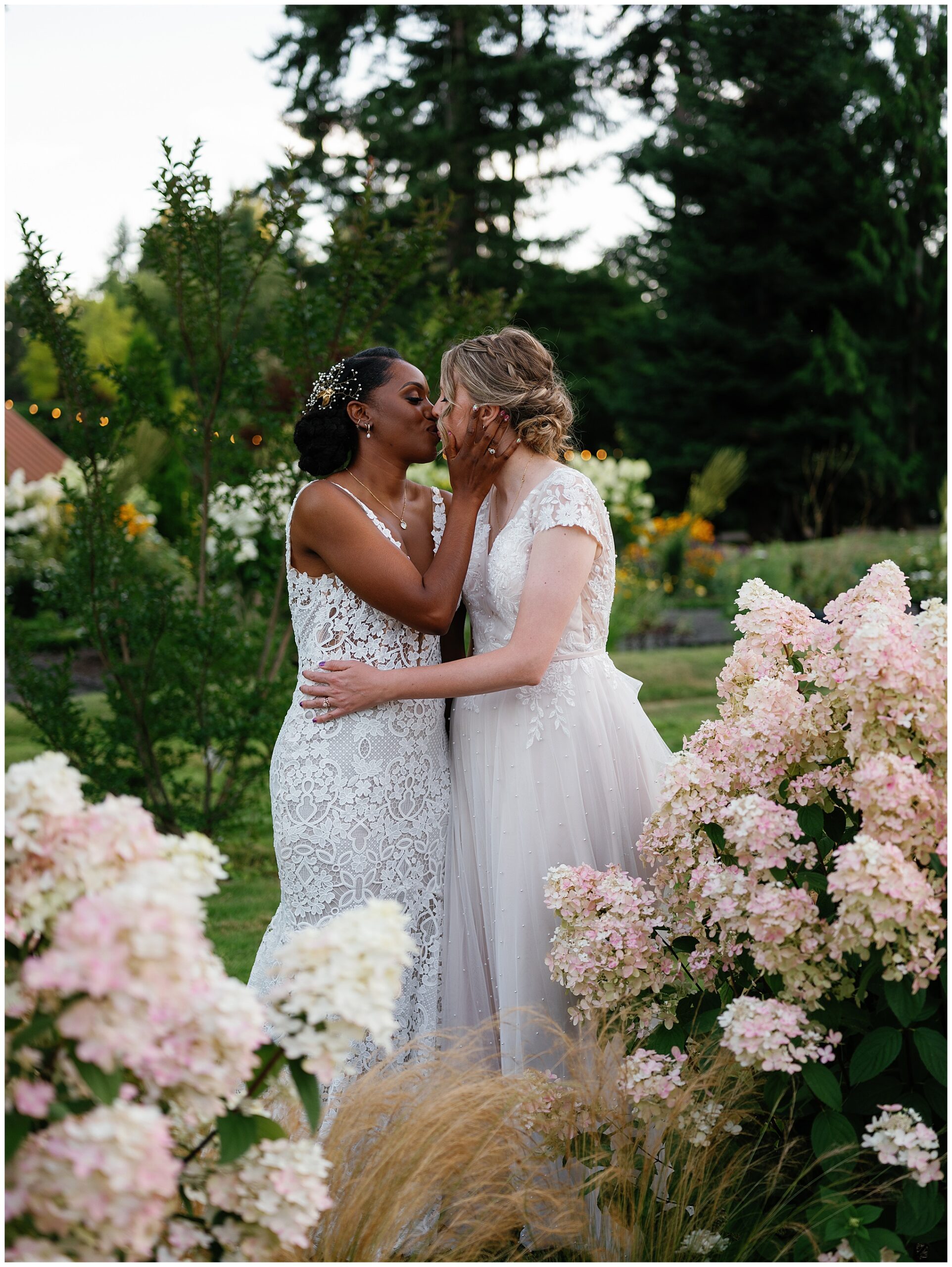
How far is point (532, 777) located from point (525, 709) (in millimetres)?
197

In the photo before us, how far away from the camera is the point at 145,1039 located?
4.04ft

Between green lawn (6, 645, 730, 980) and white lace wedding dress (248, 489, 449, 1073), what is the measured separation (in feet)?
2.86

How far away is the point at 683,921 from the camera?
2340 mm

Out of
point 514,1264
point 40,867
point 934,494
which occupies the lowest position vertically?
point 514,1264

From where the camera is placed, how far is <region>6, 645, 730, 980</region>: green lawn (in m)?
5.65

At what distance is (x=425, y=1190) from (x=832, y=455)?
64.6 ft

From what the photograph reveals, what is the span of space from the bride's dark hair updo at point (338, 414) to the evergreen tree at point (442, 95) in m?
17.3

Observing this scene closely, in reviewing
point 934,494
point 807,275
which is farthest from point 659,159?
point 934,494

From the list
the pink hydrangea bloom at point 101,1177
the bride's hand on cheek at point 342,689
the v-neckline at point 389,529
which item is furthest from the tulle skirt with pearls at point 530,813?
the pink hydrangea bloom at point 101,1177

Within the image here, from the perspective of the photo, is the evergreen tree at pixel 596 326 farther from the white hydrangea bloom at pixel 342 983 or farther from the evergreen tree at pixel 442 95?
the white hydrangea bloom at pixel 342 983

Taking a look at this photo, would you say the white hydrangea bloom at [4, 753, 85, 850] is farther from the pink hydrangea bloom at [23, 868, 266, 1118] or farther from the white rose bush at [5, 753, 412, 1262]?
the pink hydrangea bloom at [23, 868, 266, 1118]

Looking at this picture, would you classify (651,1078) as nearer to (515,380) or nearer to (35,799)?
(35,799)

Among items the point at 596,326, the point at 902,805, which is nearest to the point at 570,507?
the point at 902,805

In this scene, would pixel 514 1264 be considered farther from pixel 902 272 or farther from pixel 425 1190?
pixel 902 272
